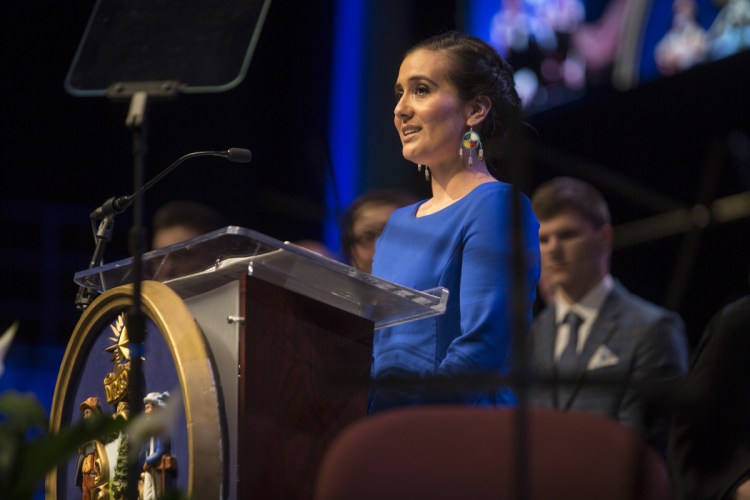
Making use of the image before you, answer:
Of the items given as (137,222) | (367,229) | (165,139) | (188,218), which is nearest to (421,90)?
(137,222)

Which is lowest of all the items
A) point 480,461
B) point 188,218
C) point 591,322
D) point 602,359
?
point 480,461

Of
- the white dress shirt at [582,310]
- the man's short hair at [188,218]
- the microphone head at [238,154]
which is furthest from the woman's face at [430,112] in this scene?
the man's short hair at [188,218]

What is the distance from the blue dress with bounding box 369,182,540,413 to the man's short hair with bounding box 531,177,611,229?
3.28 ft

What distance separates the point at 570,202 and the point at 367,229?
0.65 m

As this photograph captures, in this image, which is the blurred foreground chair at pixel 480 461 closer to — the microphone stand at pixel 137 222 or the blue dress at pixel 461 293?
the microphone stand at pixel 137 222

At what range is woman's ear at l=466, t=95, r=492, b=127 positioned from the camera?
2.38m

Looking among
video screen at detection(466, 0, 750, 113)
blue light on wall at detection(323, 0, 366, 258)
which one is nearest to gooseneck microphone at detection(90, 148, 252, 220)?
video screen at detection(466, 0, 750, 113)

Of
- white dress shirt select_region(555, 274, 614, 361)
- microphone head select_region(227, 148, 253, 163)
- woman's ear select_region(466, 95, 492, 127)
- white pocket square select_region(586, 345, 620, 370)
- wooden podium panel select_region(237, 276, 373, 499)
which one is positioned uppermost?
woman's ear select_region(466, 95, 492, 127)

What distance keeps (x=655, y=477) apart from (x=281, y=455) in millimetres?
667

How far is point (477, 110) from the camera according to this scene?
2.39 meters

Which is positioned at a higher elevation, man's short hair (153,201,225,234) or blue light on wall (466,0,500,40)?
blue light on wall (466,0,500,40)

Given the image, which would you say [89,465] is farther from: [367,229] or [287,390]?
[367,229]

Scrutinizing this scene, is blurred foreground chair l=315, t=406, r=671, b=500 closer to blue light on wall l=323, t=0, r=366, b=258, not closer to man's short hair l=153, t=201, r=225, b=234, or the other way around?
man's short hair l=153, t=201, r=225, b=234

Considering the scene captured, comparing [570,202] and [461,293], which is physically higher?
[570,202]
